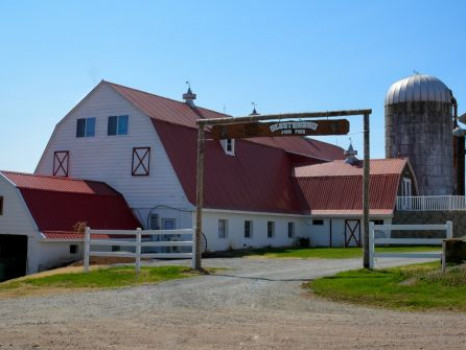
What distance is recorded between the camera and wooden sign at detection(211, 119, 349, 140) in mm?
21344

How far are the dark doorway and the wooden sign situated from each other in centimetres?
1293

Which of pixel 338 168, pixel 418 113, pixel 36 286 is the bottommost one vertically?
pixel 36 286

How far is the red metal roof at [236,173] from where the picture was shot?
35375mm

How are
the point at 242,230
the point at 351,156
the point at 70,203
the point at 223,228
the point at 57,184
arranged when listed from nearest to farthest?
the point at 70,203
the point at 57,184
the point at 223,228
the point at 242,230
the point at 351,156

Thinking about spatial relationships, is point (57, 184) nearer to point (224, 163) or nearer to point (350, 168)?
point (224, 163)

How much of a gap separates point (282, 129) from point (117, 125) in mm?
16385

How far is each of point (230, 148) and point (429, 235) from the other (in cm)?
1306

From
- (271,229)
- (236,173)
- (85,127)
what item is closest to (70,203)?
(85,127)

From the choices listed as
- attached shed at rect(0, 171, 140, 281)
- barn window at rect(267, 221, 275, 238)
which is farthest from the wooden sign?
barn window at rect(267, 221, 275, 238)

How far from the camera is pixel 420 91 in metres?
48.1

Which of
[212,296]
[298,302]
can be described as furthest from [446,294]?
[212,296]

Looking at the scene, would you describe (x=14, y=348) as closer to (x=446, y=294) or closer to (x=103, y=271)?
(x=446, y=294)

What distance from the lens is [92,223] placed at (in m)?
32.5

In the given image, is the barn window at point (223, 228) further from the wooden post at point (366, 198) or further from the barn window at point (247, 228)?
the wooden post at point (366, 198)
